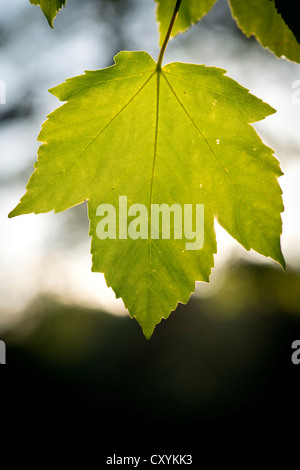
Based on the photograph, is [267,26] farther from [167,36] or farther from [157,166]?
[157,166]

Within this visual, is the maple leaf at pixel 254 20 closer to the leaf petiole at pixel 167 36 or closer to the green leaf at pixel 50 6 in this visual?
the leaf petiole at pixel 167 36

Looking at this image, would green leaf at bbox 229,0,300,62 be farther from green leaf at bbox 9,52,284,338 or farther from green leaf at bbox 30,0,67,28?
green leaf at bbox 30,0,67,28

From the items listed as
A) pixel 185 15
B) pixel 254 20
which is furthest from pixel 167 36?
pixel 254 20

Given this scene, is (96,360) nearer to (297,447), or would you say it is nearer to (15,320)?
(15,320)

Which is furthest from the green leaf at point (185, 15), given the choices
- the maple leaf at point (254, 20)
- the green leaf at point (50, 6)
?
the green leaf at point (50, 6)

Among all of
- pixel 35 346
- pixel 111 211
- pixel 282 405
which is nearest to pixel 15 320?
pixel 35 346

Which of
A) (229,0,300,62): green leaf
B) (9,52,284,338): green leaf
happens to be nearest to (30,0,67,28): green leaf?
(9,52,284,338): green leaf
